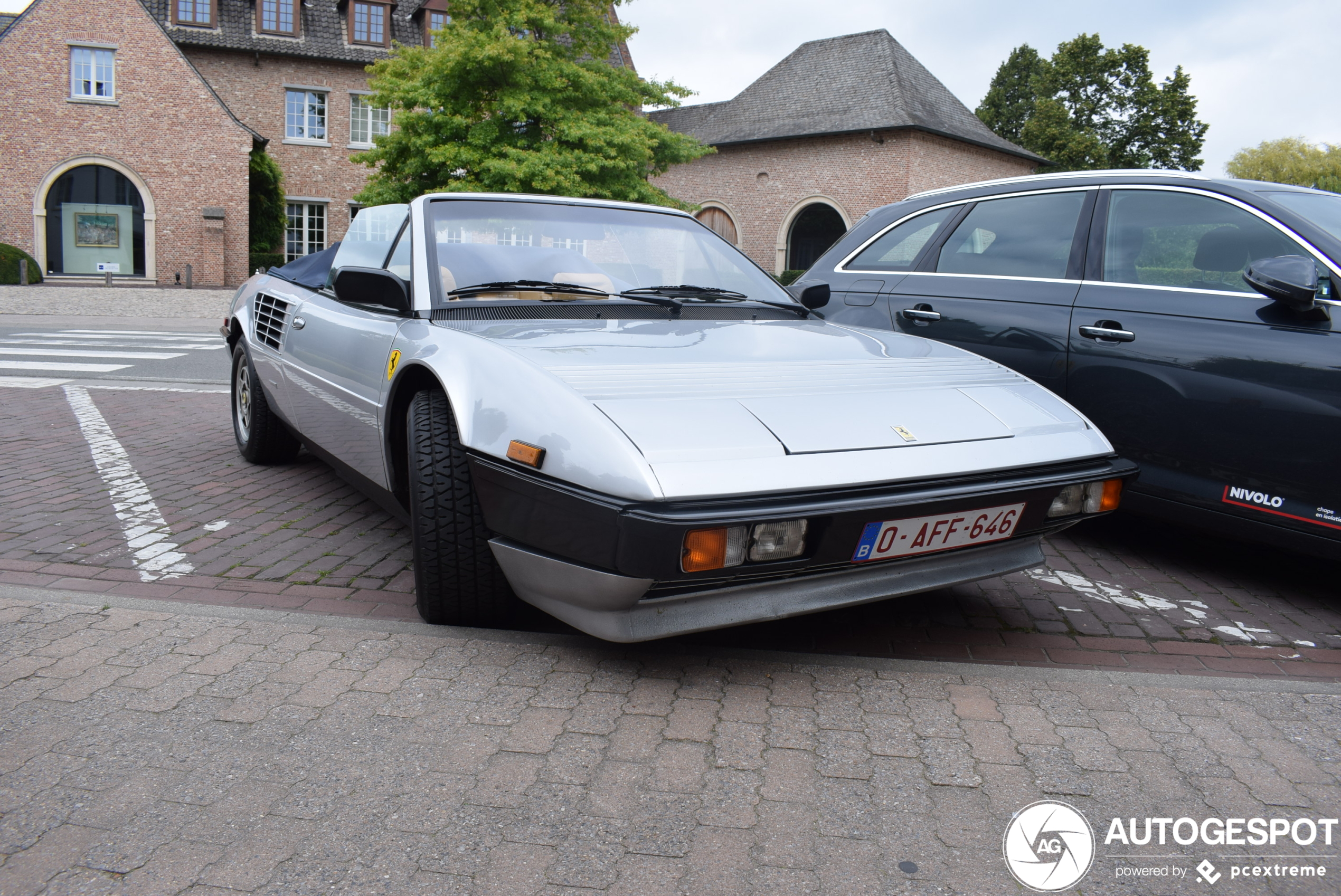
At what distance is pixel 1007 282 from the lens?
4.55 meters

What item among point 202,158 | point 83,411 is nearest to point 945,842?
point 83,411

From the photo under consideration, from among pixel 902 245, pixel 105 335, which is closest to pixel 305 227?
pixel 105 335

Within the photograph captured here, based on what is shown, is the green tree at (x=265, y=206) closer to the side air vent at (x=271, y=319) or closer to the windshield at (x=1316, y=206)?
the side air vent at (x=271, y=319)

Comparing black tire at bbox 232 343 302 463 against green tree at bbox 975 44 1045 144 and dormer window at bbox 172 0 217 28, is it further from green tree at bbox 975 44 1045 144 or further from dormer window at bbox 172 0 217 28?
green tree at bbox 975 44 1045 144

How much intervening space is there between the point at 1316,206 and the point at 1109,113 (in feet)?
152

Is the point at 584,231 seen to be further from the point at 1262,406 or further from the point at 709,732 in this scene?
the point at 1262,406

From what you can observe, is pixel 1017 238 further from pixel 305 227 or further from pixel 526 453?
pixel 305 227

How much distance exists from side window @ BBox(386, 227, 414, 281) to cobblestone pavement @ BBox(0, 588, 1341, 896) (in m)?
1.27

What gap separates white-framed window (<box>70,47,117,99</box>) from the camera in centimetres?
2906

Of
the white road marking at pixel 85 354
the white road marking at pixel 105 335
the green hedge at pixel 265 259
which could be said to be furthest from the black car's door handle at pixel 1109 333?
the green hedge at pixel 265 259

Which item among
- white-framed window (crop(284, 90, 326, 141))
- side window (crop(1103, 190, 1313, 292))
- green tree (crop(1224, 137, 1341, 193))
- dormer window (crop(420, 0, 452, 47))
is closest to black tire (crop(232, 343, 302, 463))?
side window (crop(1103, 190, 1313, 292))

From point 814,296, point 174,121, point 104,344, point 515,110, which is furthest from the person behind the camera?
point 174,121

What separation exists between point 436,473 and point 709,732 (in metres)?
1.11

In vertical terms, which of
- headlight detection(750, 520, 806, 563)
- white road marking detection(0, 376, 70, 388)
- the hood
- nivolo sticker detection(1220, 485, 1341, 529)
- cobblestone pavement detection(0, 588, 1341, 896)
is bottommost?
cobblestone pavement detection(0, 588, 1341, 896)
